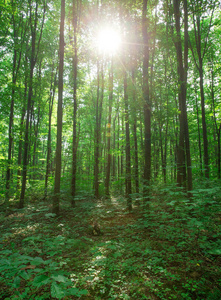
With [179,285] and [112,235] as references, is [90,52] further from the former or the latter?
[179,285]

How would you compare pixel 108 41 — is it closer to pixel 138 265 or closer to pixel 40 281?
pixel 138 265

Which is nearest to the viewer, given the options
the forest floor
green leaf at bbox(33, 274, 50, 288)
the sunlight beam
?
green leaf at bbox(33, 274, 50, 288)

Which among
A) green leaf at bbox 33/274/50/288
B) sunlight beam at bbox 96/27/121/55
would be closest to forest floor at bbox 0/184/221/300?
green leaf at bbox 33/274/50/288

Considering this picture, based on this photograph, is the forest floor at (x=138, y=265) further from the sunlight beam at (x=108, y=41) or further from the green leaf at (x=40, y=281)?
the sunlight beam at (x=108, y=41)

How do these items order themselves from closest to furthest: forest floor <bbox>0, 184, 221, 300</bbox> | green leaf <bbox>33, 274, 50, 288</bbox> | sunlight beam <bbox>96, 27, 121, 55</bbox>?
green leaf <bbox>33, 274, 50, 288</bbox> < forest floor <bbox>0, 184, 221, 300</bbox> < sunlight beam <bbox>96, 27, 121, 55</bbox>

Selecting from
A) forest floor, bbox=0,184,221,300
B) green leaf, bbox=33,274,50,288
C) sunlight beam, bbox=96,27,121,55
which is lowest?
forest floor, bbox=0,184,221,300

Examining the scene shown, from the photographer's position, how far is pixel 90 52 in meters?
11.7

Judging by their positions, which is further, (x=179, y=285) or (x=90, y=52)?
(x=90, y=52)

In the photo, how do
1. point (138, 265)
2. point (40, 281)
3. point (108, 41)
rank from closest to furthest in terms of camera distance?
point (40, 281) → point (138, 265) → point (108, 41)

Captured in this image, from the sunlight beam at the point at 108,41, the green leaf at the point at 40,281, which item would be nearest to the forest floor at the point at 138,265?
the green leaf at the point at 40,281

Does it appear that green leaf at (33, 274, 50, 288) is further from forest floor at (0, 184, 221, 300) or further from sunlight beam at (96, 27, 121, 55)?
sunlight beam at (96, 27, 121, 55)

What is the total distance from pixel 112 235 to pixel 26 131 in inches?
320

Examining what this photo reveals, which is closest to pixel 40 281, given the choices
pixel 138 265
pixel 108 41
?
pixel 138 265

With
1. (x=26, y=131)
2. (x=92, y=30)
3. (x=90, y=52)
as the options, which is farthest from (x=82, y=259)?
(x=92, y=30)
